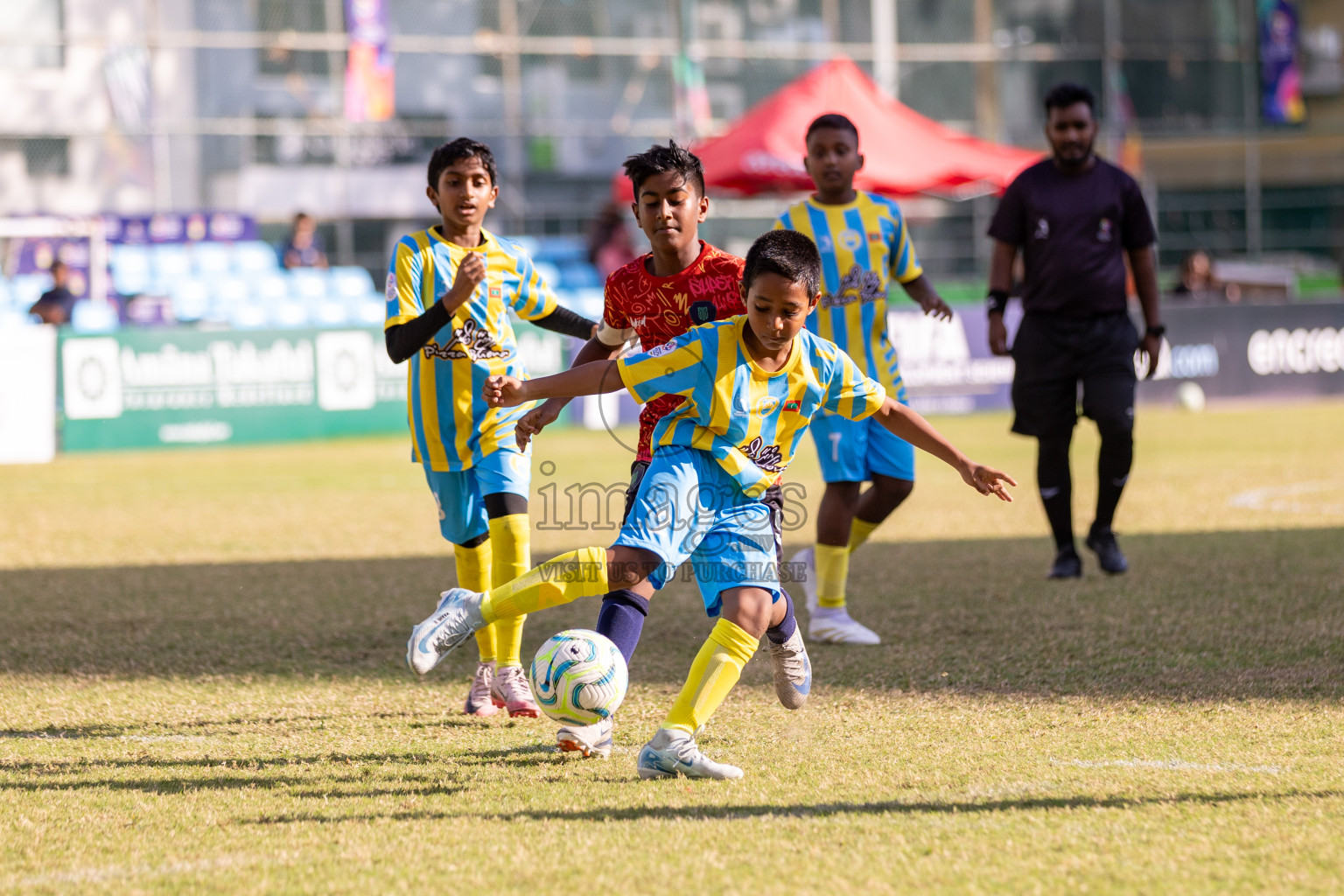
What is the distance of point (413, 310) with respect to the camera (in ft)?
15.3

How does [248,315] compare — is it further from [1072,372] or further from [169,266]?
[1072,372]

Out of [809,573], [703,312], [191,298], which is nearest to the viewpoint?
[703,312]

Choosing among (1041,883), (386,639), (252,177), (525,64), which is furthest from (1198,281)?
(1041,883)

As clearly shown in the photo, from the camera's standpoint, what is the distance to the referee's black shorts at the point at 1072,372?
6.92 m

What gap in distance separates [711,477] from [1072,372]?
11.8 ft

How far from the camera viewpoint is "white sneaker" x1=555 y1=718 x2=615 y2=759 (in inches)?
153

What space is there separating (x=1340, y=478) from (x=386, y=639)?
7.82m

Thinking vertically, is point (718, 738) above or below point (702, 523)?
below

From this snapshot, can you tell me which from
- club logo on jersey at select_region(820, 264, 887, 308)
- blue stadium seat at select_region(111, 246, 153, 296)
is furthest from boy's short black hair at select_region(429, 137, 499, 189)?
blue stadium seat at select_region(111, 246, 153, 296)

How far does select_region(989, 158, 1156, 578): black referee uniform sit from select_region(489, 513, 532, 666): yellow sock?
318cm

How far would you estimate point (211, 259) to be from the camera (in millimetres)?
19844

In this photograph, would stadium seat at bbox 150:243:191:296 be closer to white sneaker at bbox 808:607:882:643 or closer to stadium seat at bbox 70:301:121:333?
stadium seat at bbox 70:301:121:333

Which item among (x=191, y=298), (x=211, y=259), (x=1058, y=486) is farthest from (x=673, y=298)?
(x=211, y=259)

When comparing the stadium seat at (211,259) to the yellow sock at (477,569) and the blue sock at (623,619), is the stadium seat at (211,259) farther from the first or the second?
the blue sock at (623,619)
